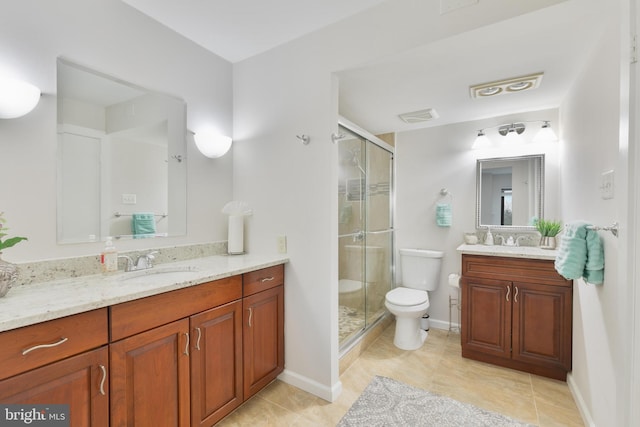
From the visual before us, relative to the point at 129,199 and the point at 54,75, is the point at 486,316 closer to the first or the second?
the point at 129,199

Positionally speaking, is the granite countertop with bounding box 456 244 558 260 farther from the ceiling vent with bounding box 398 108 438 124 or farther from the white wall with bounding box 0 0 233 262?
the white wall with bounding box 0 0 233 262

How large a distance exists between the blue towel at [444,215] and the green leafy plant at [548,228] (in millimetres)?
739

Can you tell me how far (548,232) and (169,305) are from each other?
2812 millimetres

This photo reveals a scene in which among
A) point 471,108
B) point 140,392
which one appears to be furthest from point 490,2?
point 140,392

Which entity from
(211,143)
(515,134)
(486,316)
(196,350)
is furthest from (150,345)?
(515,134)

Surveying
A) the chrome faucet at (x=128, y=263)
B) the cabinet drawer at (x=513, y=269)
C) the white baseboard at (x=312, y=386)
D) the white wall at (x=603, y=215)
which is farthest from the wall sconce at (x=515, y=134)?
the chrome faucet at (x=128, y=263)

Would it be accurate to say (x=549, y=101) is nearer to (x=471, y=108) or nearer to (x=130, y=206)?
(x=471, y=108)

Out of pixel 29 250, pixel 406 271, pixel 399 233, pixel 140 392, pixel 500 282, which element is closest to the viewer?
pixel 140 392

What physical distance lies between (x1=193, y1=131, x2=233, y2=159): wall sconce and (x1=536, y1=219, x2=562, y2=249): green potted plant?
2.66 m

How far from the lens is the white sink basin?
1499 mm

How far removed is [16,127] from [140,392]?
4.35ft

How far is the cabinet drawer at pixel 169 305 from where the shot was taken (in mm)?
1145

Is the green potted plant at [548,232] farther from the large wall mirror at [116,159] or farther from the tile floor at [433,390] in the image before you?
the large wall mirror at [116,159]

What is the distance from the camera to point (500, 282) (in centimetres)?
224
